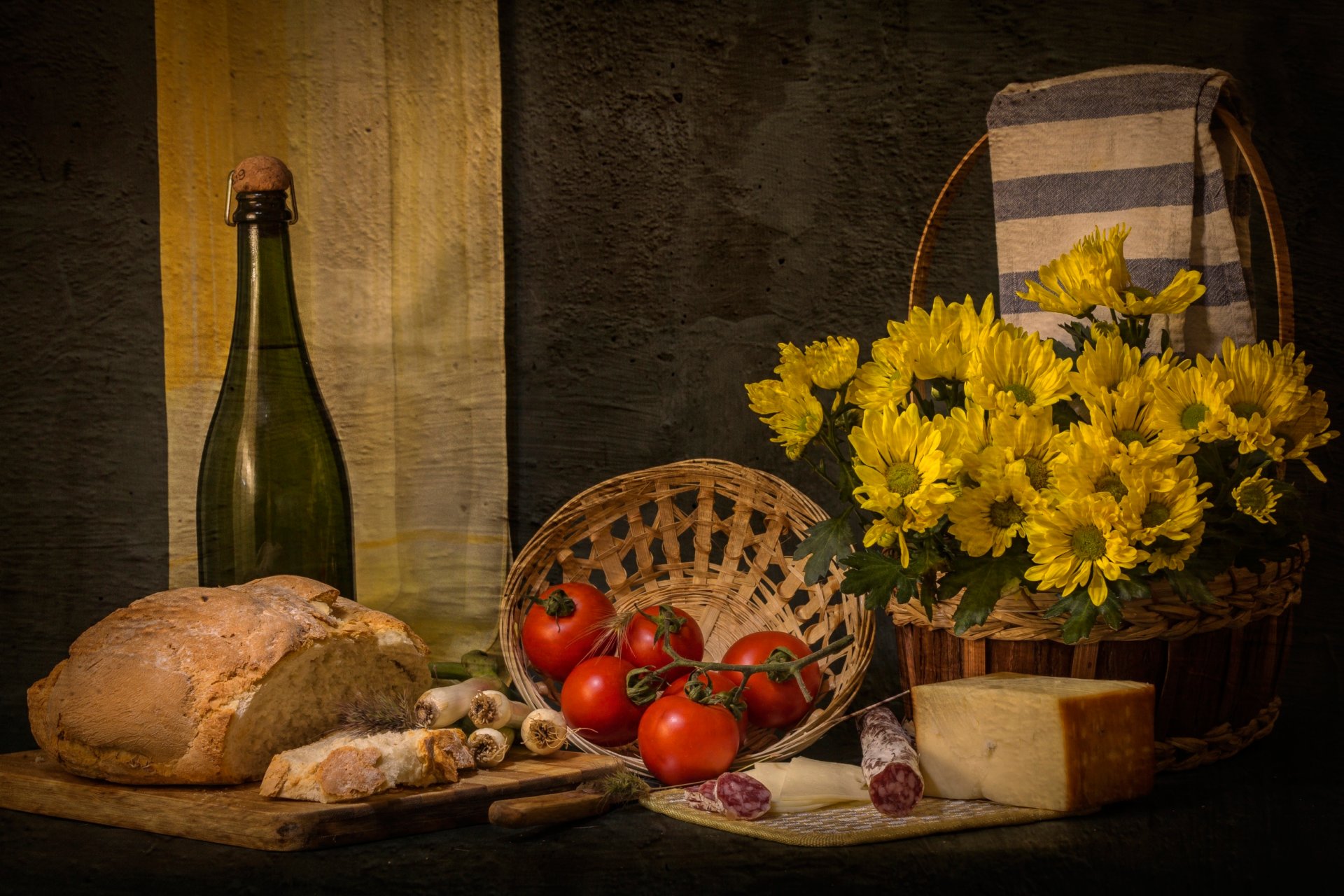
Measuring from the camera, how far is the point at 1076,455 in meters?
0.99

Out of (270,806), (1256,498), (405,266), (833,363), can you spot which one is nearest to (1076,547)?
(1256,498)

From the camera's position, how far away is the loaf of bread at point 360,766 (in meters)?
1.05

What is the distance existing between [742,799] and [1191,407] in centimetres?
52

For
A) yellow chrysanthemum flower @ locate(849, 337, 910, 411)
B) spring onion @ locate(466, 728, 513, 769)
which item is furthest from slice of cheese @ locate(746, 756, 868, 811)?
yellow chrysanthemum flower @ locate(849, 337, 910, 411)

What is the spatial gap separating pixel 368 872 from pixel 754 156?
1.16 metres

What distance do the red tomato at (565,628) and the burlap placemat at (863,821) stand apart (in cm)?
28

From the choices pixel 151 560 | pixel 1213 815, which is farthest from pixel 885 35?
pixel 151 560

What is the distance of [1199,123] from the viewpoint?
129 cm

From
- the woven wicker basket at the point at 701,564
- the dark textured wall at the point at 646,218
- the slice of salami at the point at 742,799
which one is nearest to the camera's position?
the slice of salami at the point at 742,799

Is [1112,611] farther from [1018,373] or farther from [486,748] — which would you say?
[486,748]

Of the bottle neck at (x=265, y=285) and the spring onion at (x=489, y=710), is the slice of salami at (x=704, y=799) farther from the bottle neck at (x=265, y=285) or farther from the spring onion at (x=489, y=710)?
the bottle neck at (x=265, y=285)

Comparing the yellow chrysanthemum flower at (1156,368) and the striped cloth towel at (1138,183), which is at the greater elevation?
the striped cloth towel at (1138,183)

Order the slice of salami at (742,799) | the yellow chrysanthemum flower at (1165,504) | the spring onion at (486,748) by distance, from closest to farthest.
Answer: the yellow chrysanthemum flower at (1165,504) < the slice of salami at (742,799) < the spring onion at (486,748)

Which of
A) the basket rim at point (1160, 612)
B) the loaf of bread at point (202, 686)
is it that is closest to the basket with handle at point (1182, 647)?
the basket rim at point (1160, 612)
